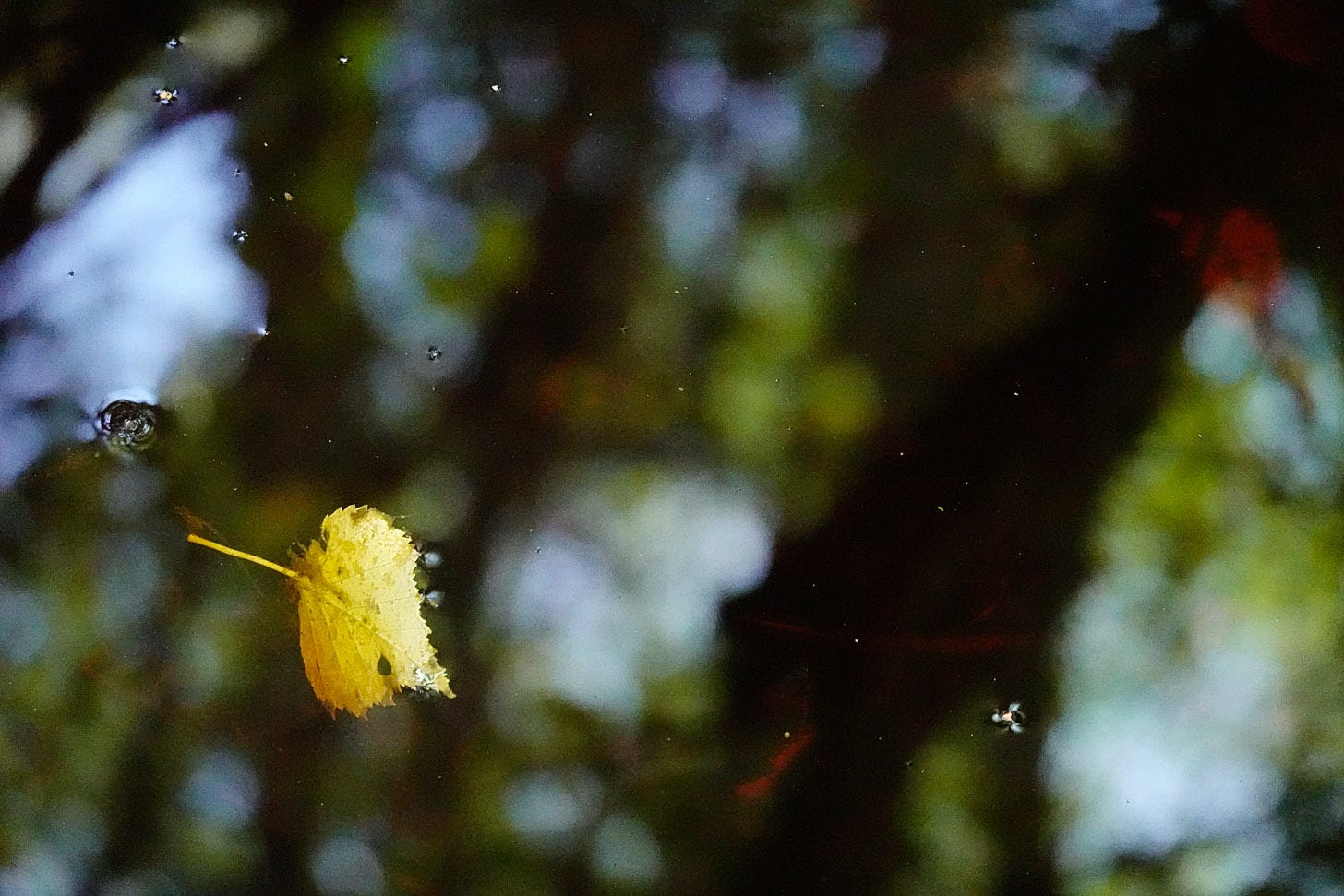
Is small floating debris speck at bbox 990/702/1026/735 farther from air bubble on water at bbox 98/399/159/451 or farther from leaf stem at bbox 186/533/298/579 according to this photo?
air bubble on water at bbox 98/399/159/451

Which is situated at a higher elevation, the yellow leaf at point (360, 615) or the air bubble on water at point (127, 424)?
the air bubble on water at point (127, 424)

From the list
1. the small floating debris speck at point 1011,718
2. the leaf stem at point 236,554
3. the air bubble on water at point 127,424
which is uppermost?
the air bubble on water at point 127,424

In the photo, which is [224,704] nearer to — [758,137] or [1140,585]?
[758,137]

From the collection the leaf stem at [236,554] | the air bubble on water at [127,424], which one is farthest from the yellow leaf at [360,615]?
the air bubble on water at [127,424]

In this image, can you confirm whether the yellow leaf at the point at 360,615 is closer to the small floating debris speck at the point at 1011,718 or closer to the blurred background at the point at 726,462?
the blurred background at the point at 726,462

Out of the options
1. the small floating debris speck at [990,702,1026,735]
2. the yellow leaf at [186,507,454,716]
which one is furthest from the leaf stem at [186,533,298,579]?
the small floating debris speck at [990,702,1026,735]

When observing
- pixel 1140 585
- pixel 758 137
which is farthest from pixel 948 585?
pixel 758 137
